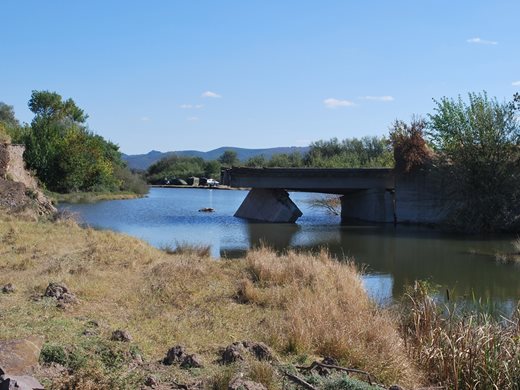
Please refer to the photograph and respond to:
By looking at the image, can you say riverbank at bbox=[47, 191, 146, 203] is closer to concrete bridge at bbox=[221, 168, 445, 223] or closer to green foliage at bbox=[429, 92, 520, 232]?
concrete bridge at bbox=[221, 168, 445, 223]

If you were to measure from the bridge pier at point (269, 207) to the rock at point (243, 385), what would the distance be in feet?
131

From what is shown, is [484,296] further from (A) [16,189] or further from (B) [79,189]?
(B) [79,189]

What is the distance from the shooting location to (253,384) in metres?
6.29

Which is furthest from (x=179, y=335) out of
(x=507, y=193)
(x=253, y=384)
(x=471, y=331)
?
(x=507, y=193)

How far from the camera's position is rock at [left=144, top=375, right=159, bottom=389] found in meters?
6.48

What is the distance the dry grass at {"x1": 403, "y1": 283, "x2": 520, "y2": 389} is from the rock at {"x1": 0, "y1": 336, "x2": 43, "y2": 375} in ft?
16.2

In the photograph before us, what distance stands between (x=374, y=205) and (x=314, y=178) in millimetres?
4915

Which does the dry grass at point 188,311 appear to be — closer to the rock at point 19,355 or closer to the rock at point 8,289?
the rock at point 8,289

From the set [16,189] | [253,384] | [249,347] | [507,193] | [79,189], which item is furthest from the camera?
[79,189]

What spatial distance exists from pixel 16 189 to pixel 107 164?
1893 inches

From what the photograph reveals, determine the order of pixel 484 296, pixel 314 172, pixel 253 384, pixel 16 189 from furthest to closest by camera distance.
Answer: pixel 314 172 → pixel 16 189 → pixel 484 296 → pixel 253 384

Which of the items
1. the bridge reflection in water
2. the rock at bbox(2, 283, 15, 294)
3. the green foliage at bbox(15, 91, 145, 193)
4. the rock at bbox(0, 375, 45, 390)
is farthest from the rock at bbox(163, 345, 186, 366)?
the green foliage at bbox(15, 91, 145, 193)

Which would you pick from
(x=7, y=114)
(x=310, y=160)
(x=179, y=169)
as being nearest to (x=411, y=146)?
(x=310, y=160)

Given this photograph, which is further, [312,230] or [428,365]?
[312,230]
